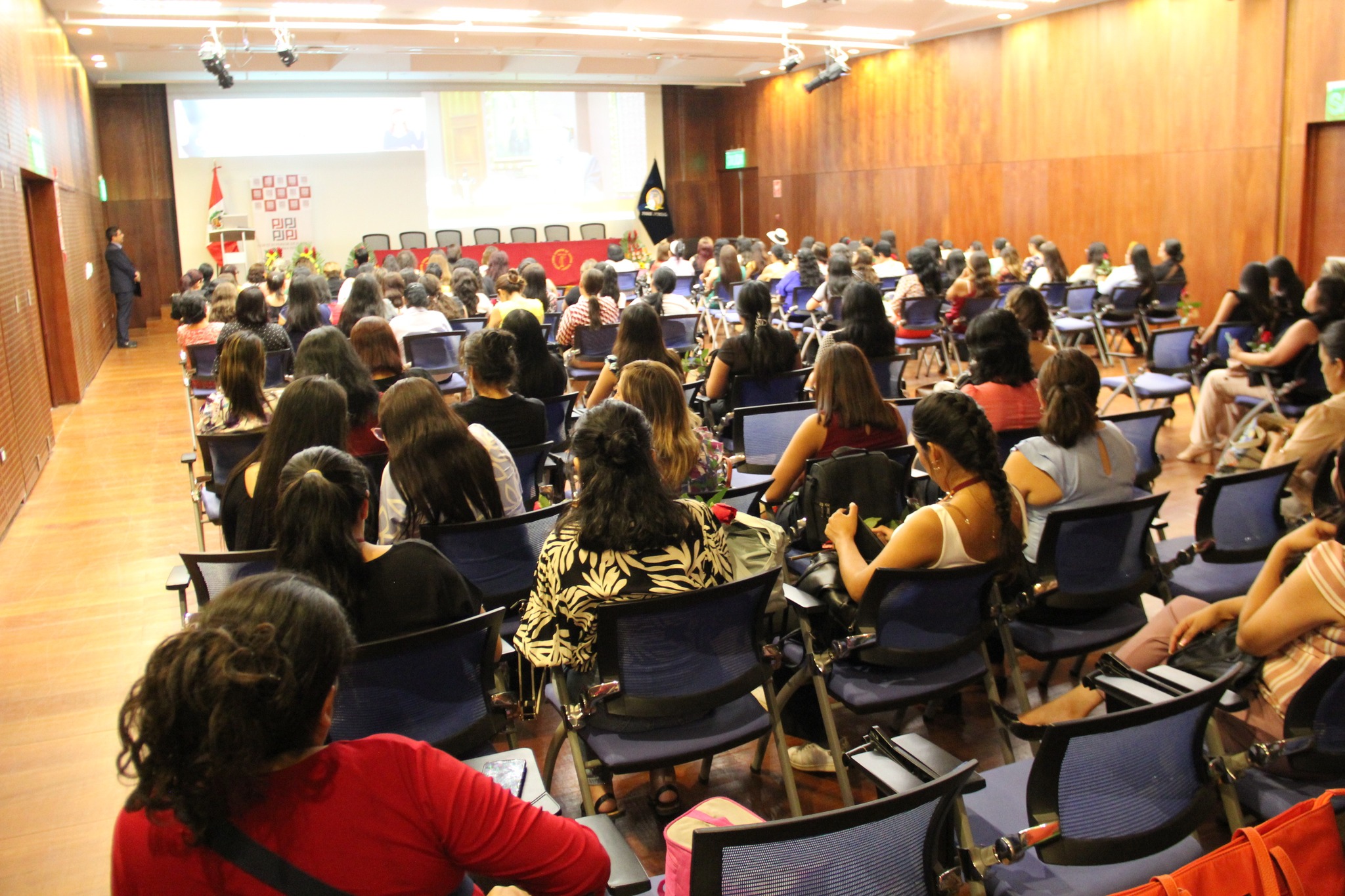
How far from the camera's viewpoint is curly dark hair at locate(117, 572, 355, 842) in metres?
1.19

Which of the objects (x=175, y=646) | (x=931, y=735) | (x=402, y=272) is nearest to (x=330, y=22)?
(x=402, y=272)

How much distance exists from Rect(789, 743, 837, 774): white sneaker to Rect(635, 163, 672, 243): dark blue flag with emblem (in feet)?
61.2

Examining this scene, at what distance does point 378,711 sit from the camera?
2.21 m

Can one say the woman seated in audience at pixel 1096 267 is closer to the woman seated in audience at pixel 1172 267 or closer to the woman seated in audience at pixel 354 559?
the woman seated in audience at pixel 1172 267

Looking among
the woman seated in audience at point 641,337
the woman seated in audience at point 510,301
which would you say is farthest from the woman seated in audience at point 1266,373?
the woman seated in audience at point 510,301

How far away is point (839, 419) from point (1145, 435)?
1404mm

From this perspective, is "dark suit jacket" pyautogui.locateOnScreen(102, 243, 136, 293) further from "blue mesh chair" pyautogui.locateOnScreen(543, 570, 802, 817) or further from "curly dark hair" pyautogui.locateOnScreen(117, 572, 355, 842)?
"curly dark hair" pyautogui.locateOnScreen(117, 572, 355, 842)

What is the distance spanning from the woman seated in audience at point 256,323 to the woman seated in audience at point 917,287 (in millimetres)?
4968

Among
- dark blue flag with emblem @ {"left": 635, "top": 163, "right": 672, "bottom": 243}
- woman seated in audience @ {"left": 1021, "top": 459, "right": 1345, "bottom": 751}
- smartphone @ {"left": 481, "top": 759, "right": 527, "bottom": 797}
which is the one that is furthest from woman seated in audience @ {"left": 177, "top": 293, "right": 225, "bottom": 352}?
dark blue flag with emblem @ {"left": 635, "top": 163, "right": 672, "bottom": 243}

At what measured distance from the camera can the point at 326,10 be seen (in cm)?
1220

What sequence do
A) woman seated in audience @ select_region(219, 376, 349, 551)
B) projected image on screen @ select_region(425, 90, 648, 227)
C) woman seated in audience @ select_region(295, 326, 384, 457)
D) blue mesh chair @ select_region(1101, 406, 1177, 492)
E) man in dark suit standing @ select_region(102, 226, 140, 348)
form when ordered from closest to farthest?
woman seated in audience @ select_region(219, 376, 349, 551) → blue mesh chair @ select_region(1101, 406, 1177, 492) → woman seated in audience @ select_region(295, 326, 384, 457) → man in dark suit standing @ select_region(102, 226, 140, 348) → projected image on screen @ select_region(425, 90, 648, 227)

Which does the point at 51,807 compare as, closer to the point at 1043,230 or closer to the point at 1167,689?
the point at 1167,689

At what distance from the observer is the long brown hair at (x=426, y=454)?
3.20m

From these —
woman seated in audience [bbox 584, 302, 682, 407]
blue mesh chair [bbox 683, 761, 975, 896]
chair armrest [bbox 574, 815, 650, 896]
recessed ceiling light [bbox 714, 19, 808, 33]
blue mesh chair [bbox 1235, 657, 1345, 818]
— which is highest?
recessed ceiling light [bbox 714, 19, 808, 33]
